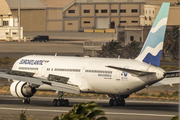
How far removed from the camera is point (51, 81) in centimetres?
4344

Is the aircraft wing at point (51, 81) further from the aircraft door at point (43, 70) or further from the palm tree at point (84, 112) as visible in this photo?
the palm tree at point (84, 112)

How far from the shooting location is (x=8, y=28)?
13725 cm

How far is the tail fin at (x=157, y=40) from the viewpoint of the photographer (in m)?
40.5

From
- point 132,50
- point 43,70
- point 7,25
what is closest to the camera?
point 43,70

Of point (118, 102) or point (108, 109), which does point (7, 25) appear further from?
point (108, 109)

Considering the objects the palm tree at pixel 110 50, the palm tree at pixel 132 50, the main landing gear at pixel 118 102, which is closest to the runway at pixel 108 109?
the main landing gear at pixel 118 102

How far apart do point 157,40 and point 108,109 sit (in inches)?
306

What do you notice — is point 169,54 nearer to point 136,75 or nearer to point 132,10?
point 136,75

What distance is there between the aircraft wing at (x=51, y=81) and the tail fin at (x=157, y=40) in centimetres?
735

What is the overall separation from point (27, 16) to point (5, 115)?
163608mm

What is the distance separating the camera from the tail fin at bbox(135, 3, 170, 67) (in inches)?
1593

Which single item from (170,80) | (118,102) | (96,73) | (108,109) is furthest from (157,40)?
(118,102)

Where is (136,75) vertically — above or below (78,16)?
below

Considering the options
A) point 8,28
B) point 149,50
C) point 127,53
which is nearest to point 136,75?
point 149,50
